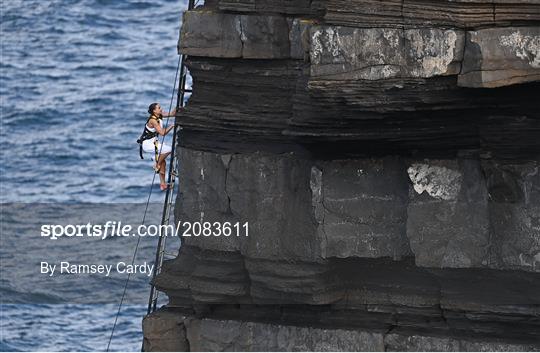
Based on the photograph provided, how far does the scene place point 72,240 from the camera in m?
64.2

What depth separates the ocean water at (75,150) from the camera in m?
Answer: 58.9

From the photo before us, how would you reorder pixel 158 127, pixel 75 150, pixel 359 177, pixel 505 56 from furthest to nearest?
pixel 75 150, pixel 158 127, pixel 359 177, pixel 505 56

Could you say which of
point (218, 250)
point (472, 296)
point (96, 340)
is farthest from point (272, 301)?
point (96, 340)

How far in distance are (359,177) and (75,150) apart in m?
49.2

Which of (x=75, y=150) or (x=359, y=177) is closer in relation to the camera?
(x=359, y=177)

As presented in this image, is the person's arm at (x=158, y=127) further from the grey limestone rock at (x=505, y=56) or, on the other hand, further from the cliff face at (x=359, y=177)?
the grey limestone rock at (x=505, y=56)

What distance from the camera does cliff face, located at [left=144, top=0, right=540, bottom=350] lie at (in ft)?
80.1

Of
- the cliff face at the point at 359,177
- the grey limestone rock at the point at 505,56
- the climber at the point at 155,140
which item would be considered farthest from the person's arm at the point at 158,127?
the grey limestone rock at the point at 505,56

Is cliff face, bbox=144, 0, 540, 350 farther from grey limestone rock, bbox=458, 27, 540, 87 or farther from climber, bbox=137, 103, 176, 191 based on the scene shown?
climber, bbox=137, 103, 176, 191


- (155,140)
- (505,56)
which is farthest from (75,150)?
(505,56)

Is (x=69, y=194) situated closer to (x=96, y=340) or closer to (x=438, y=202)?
(x=96, y=340)

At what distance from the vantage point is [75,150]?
74.9m

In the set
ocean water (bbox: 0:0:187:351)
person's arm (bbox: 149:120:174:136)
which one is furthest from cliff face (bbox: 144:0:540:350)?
ocean water (bbox: 0:0:187:351)

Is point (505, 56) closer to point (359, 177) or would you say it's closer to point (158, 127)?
point (359, 177)
